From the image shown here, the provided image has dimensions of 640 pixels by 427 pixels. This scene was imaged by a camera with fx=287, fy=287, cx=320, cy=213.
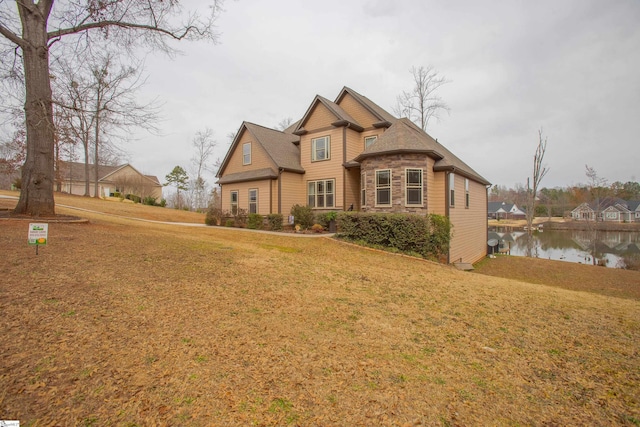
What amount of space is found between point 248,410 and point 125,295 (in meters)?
3.07

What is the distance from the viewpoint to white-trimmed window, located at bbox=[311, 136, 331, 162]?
17094 mm

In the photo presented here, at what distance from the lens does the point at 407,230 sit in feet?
36.8

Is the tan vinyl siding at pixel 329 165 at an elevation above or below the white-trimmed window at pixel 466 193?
above

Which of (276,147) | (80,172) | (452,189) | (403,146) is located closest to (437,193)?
(452,189)

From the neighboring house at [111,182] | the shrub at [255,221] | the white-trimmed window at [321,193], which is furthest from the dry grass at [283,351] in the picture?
the neighboring house at [111,182]

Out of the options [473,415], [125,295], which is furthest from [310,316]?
[125,295]

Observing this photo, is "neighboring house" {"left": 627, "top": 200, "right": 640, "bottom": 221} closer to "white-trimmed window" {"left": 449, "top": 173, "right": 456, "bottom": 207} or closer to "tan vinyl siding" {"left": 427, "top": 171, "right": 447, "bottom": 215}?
"white-trimmed window" {"left": 449, "top": 173, "right": 456, "bottom": 207}

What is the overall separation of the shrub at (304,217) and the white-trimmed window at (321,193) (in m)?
1.25

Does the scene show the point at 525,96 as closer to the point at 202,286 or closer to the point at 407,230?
the point at 407,230

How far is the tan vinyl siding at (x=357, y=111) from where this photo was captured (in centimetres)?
1708

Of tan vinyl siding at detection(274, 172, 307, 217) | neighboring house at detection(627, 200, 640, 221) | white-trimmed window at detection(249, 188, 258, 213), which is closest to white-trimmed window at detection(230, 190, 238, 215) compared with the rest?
white-trimmed window at detection(249, 188, 258, 213)

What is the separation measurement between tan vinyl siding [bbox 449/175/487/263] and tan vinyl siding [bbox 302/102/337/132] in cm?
785

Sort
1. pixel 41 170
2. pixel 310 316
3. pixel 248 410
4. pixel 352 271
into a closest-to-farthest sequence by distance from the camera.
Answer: pixel 248 410 < pixel 310 316 < pixel 352 271 < pixel 41 170

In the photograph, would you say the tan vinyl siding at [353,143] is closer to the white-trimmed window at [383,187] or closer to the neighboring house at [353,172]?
the neighboring house at [353,172]
